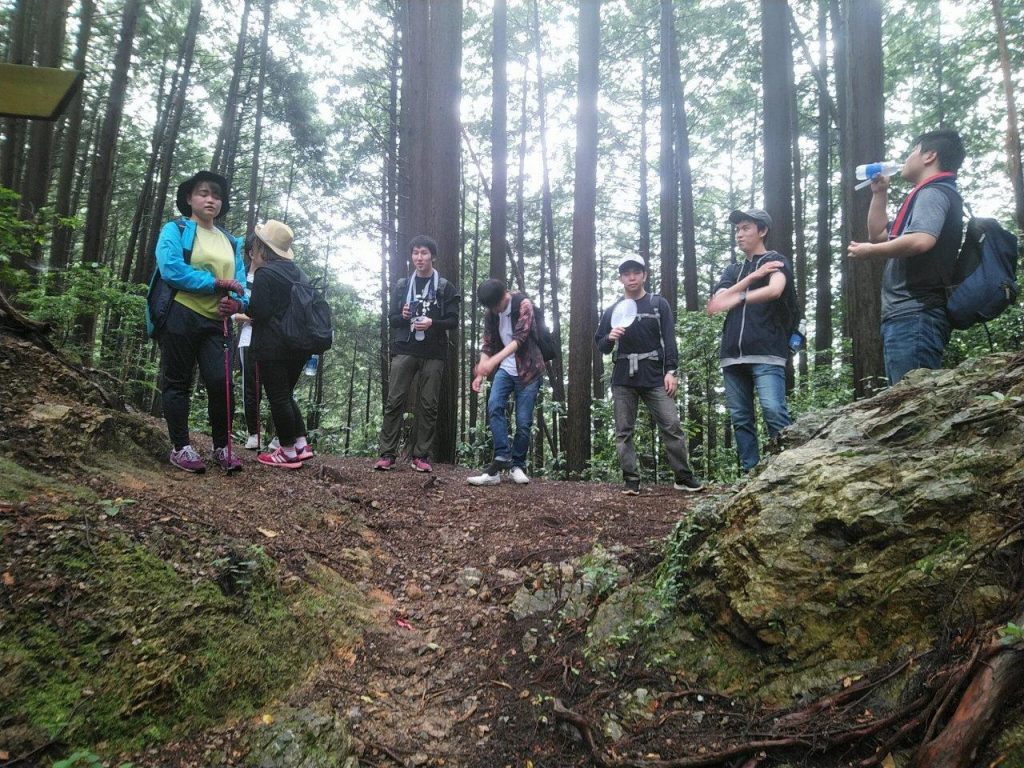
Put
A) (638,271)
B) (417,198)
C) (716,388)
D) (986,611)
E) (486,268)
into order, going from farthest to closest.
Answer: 1. (486,268)
2. (716,388)
3. (417,198)
4. (638,271)
5. (986,611)

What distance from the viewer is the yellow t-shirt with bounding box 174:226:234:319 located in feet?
13.0

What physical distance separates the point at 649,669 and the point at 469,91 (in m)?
19.5

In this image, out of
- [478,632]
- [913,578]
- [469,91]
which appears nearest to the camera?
[913,578]

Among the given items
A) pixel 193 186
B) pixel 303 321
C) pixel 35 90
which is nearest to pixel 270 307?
pixel 303 321

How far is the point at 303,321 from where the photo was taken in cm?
486

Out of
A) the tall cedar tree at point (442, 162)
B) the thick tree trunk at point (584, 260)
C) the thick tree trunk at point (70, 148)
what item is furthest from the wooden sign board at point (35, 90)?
the thick tree trunk at point (70, 148)

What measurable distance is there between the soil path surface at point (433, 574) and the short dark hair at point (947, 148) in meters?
2.93

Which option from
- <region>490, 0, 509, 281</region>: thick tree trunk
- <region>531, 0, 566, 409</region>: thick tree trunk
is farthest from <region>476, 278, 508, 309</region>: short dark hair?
<region>531, 0, 566, 409</region>: thick tree trunk

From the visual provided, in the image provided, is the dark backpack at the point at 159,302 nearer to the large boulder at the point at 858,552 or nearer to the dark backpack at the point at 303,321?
the dark backpack at the point at 303,321

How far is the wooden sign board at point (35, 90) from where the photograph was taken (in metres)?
2.35

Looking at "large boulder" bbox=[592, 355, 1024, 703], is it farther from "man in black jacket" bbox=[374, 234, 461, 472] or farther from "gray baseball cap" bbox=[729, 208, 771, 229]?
"man in black jacket" bbox=[374, 234, 461, 472]

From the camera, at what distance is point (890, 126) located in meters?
15.0

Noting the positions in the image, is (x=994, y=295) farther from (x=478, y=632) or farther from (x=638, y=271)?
(x=478, y=632)

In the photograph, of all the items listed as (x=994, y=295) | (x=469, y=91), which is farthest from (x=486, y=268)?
(x=994, y=295)
